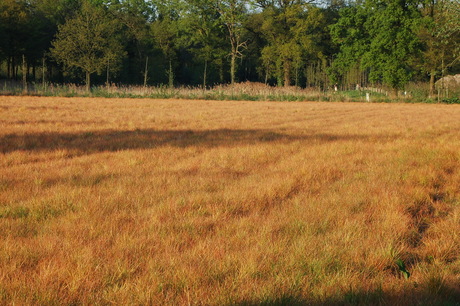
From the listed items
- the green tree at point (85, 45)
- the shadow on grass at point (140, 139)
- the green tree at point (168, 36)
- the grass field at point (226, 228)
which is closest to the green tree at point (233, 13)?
the green tree at point (168, 36)

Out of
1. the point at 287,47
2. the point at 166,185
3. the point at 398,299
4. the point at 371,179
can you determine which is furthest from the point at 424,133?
the point at 287,47

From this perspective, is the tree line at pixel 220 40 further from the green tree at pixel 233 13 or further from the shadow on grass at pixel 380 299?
the shadow on grass at pixel 380 299

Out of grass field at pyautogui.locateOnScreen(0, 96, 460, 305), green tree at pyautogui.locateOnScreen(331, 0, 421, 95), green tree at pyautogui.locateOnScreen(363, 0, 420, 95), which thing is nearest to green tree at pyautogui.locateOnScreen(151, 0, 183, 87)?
green tree at pyautogui.locateOnScreen(331, 0, 421, 95)

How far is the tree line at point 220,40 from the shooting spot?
37312 millimetres

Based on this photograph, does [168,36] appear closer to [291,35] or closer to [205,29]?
[205,29]

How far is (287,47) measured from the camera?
165 feet

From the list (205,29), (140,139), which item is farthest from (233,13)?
(140,139)

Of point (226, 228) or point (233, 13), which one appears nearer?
point (226, 228)

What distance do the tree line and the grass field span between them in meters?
30.6

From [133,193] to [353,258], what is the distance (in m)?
2.51

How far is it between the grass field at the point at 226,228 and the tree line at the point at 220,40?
30.6 metres

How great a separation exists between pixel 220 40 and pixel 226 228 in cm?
5643

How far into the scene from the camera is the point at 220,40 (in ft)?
185

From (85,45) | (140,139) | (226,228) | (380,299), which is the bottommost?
(380,299)
